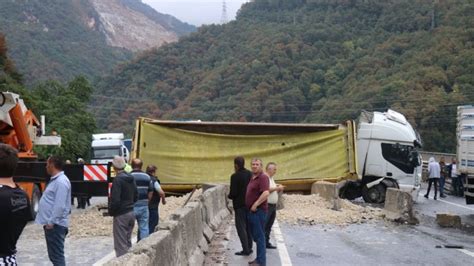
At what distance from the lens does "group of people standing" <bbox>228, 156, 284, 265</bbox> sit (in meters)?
9.15

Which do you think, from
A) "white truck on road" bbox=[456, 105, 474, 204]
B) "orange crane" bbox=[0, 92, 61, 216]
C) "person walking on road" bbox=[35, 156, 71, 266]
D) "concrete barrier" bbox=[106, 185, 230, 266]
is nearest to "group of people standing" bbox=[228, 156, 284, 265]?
"concrete barrier" bbox=[106, 185, 230, 266]

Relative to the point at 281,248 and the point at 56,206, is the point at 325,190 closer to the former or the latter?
the point at 281,248

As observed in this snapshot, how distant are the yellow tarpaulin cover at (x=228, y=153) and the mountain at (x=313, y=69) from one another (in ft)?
101

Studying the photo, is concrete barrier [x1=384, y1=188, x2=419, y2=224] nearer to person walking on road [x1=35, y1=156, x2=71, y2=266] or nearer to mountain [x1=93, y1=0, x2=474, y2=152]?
person walking on road [x1=35, y1=156, x2=71, y2=266]

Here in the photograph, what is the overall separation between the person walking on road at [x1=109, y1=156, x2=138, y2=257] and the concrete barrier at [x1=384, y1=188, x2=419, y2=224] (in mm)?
10161

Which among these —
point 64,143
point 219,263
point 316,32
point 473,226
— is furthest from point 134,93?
point 219,263

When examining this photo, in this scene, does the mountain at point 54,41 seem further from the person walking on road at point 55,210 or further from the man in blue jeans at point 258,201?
the person walking on road at point 55,210

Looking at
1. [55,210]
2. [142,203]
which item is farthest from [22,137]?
[55,210]

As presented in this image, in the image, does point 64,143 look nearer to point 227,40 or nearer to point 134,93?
point 134,93

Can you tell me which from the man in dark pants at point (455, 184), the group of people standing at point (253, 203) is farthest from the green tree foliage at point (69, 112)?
the group of people standing at point (253, 203)

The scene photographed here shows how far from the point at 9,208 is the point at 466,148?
1677cm

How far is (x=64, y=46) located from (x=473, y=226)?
4592 inches

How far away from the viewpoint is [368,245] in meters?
12.8

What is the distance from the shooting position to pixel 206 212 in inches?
511
